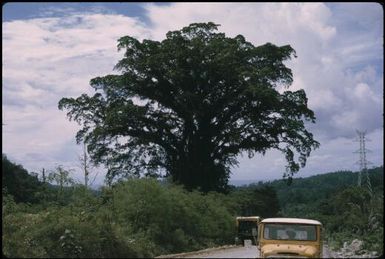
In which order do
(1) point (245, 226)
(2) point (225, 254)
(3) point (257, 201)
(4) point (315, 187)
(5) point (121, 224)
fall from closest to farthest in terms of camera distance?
(2) point (225, 254) → (5) point (121, 224) → (1) point (245, 226) → (3) point (257, 201) → (4) point (315, 187)

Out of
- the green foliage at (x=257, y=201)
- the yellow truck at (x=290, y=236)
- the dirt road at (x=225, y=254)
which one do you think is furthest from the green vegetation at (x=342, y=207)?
the yellow truck at (x=290, y=236)

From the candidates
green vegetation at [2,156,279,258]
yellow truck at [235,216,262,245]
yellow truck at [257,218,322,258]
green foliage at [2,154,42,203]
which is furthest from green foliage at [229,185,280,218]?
yellow truck at [257,218,322,258]

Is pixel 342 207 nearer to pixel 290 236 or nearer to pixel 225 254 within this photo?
pixel 225 254

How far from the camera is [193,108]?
51750mm

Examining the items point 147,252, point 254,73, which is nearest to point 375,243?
point 147,252

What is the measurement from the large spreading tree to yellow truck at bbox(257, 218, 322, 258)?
32925 millimetres

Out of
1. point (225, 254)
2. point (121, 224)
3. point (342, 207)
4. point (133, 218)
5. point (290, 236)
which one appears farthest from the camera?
point (342, 207)

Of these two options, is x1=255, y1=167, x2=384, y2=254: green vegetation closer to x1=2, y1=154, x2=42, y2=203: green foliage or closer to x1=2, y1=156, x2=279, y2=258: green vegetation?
x1=2, y1=156, x2=279, y2=258: green vegetation

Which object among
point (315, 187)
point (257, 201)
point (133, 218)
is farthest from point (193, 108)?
point (315, 187)

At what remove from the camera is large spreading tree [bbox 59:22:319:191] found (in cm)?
5134

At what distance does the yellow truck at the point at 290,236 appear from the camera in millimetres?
16625

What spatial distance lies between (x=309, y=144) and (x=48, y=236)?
125 ft

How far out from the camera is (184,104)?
51750mm

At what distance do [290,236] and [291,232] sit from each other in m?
0.14
